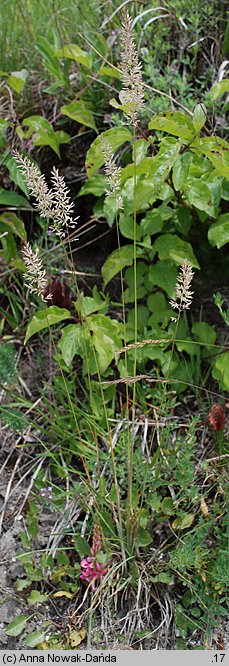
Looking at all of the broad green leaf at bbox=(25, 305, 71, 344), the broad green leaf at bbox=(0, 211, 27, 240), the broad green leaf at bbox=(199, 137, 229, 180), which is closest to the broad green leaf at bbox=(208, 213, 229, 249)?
the broad green leaf at bbox=(199, 137, 229, 180)

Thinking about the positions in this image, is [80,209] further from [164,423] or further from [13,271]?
[164,423]

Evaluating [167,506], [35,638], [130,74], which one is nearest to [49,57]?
[130,74]

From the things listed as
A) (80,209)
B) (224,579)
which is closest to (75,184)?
(80,209)

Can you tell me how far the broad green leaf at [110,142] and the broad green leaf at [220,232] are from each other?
0.36 metres

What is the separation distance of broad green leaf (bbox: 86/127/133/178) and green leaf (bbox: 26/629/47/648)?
133cm

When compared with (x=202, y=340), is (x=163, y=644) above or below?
below

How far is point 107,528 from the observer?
2029 mm

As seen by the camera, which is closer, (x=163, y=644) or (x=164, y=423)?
(x=163, y=644)

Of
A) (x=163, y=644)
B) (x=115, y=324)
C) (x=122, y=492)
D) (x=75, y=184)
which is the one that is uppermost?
(x=75, y=184)

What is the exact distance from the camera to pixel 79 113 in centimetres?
248

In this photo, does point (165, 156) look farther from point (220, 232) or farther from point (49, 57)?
point (49, 57)

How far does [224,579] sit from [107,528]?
1.22 ft

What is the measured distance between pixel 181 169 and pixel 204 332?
562mm

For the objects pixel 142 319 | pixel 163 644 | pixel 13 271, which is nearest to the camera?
pixel 163 644
